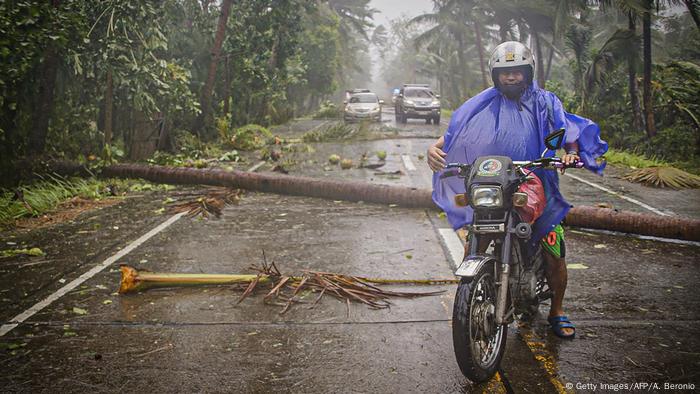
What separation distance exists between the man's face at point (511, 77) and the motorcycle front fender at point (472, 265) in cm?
120

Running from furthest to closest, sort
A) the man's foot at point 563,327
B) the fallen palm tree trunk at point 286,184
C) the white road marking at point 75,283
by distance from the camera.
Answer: the fallen palm tree trunk at point 286,184, the white road marking at point 75,283, the man's foot at point 563,327

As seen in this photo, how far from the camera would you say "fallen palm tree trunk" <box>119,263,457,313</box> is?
16.7 ft

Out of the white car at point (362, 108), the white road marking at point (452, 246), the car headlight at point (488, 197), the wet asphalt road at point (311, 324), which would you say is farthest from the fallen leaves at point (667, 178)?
the white car at point (362, 108)

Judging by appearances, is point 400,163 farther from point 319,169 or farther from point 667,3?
point 667,3

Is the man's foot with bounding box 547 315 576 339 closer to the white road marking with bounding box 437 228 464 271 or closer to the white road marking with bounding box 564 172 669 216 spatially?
the white road marking with bounding box 437 228 464 271

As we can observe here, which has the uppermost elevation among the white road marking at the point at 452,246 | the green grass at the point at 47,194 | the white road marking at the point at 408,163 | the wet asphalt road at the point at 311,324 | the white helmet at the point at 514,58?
the white helmet at the point at 514,58

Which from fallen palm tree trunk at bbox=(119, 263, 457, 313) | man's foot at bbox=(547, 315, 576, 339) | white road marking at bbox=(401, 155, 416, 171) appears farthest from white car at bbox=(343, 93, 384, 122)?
man's foot at bbox=(547, 315, 576, 339)

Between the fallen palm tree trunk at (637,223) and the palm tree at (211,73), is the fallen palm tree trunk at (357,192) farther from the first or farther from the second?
the palm tree at (211,73)

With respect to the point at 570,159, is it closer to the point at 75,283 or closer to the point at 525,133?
the point at 525,133

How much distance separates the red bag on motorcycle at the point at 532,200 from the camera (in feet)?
12.4

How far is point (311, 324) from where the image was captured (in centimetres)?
453

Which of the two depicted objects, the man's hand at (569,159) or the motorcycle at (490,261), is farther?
A: the man's hand at (569,159)

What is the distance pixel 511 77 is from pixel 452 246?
298 cm

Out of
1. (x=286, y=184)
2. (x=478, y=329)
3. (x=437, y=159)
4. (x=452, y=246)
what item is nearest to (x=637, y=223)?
(x=452, y=246)
